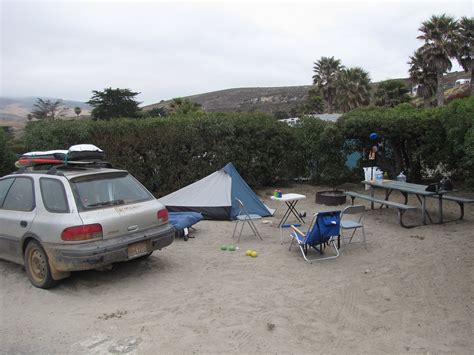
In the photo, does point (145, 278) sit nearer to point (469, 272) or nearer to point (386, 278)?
point (386, 278)

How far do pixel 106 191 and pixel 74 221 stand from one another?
0.74m

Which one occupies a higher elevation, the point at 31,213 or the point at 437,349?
the point at 31,213

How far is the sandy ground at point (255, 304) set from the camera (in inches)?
151

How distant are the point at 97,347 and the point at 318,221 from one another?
3610 millimetres

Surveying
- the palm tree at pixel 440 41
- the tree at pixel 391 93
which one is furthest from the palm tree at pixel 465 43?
the tree at pixel 391 93

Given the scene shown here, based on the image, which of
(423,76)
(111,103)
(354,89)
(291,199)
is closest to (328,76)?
(354,89)

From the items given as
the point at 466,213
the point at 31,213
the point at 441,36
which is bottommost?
the point at 466,213

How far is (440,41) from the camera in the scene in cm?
3491

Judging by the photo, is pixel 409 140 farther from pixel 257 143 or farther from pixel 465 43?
pixel 465 43

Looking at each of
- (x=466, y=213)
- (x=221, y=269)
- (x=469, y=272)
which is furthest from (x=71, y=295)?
(x=466, y=213)

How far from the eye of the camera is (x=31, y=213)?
211 inches

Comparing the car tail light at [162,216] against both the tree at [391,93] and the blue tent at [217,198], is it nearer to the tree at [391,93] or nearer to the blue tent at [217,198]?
the blue tent at [217,198]

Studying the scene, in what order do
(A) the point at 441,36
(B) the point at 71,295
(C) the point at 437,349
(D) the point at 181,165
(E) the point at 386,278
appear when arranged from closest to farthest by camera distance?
(C) the point at 437,349, (B) the point at 71,295, (E) the point at 386,278, (D) the point at 181,165, (A) the point at 441,36

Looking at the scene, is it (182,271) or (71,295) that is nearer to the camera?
(71,295)
